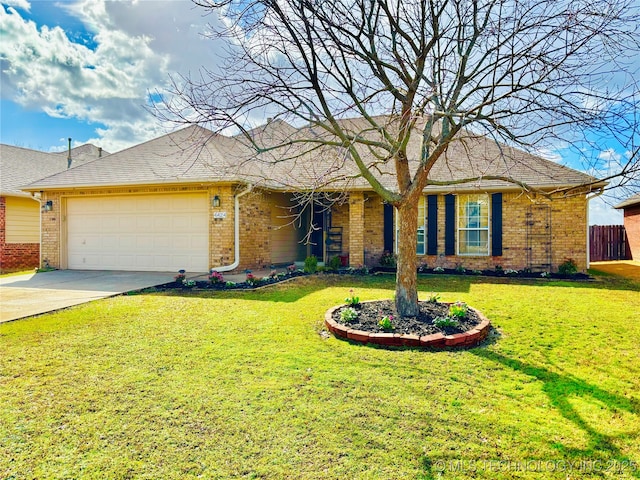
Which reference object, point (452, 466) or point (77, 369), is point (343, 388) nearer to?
point (452, 466)

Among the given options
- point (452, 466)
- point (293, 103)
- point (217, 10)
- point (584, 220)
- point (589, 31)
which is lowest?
point (452, 466)

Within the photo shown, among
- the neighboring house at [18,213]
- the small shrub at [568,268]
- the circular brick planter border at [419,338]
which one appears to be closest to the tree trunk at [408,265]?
the circular brick planter border at [419,338]

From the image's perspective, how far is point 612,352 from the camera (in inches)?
176

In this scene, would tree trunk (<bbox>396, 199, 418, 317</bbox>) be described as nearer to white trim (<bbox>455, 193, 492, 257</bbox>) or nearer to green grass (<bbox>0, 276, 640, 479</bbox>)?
green grass (<bbox>0, 276, 640, 479</bbox>)

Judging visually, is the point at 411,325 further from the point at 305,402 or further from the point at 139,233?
the point at 139,233

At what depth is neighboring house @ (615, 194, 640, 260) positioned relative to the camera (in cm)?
1691

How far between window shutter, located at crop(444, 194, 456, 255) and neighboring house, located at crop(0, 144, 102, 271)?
13.7 metres

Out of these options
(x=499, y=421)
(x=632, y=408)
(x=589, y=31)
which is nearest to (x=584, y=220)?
(x=589, y=31)

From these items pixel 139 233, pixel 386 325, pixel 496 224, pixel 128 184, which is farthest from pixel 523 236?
pixel 128 184

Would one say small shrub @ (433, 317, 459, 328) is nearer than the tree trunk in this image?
Yes

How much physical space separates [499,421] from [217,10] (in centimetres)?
592

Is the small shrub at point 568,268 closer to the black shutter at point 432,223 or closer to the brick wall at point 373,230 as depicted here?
the black shutter at point 432,223

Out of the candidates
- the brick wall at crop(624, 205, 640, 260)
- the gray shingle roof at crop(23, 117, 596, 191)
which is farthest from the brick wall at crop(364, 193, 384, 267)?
the brick wall at crop(624, 205, 640, 260)

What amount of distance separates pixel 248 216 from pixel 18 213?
9.39 m
